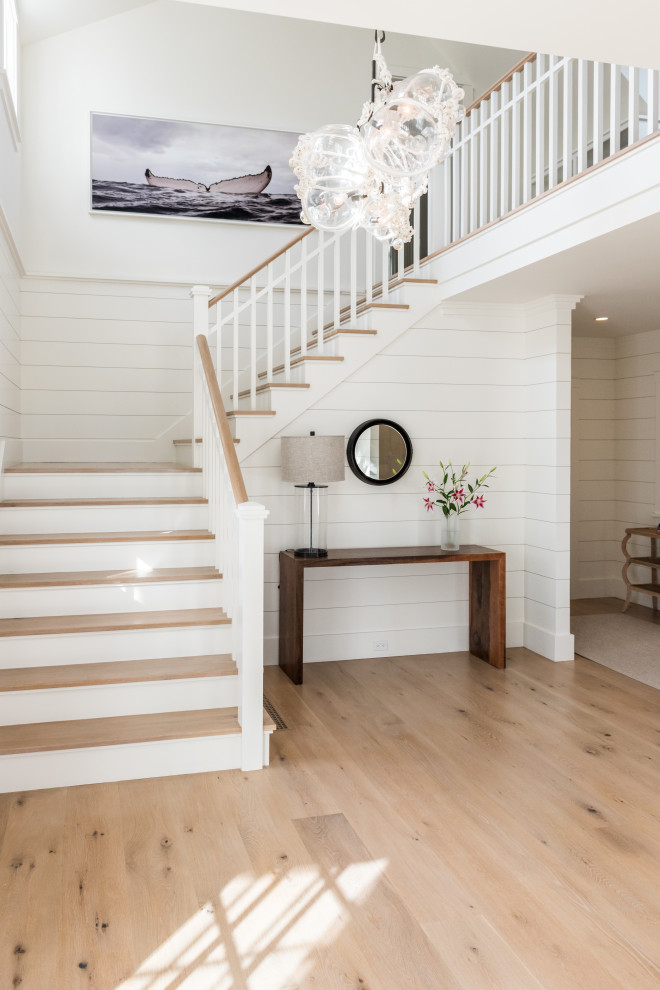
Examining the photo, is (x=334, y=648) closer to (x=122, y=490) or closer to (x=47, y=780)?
(x=122, y=490)

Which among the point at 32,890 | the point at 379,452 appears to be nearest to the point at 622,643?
the point at 379,452

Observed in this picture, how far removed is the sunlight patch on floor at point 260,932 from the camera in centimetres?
209

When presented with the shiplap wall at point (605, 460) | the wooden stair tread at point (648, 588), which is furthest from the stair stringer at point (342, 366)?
the wooden stair tread at point (648, 588)

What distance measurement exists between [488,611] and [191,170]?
13.2 ft

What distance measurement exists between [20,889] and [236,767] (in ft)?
3.56

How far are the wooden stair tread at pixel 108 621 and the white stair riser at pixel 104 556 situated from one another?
1.08ft

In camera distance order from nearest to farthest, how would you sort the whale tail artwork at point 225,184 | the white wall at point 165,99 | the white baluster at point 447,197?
the white baluster at point 447,197 → the white wall at point 165,99 → the whale tail artwork at point 225,184

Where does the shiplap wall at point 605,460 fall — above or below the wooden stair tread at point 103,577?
above

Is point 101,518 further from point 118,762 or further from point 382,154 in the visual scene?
point 382,154

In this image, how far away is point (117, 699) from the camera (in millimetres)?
3420

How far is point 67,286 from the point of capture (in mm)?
5855

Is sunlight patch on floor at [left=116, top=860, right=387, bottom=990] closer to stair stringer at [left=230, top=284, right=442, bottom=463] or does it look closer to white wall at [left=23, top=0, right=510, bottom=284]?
stair stringer at [left=230, top=284, right=442, bottom=463]

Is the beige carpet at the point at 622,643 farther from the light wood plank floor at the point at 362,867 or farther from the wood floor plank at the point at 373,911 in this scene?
the wood floor plank at the point at 373,911

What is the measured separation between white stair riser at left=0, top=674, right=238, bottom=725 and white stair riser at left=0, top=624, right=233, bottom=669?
0.25m
